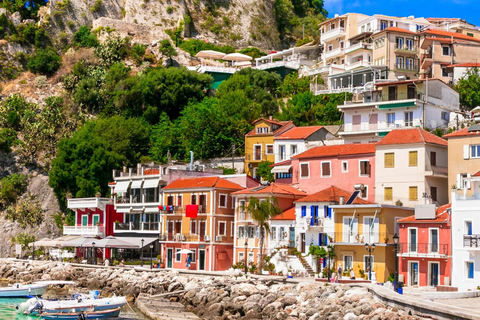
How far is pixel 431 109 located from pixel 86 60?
4580cm

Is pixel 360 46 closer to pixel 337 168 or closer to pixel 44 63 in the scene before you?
pixel 337 168

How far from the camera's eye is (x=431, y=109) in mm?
60469

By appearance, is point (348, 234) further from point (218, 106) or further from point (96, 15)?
point (96, 15)

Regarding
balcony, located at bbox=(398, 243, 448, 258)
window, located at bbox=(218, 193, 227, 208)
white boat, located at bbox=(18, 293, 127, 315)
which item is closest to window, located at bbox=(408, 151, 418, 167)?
balcony, located at bbox=(398, 243, 448, 258)

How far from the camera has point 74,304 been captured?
42062 mm

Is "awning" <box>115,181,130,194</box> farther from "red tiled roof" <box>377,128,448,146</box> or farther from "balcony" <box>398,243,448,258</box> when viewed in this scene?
"balcony" <box>398,243,448,258</box>

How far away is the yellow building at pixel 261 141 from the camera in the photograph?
6612cm

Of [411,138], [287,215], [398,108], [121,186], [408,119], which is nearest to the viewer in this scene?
[411,138]

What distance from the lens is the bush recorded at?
93.1 meters

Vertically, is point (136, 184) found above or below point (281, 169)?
below

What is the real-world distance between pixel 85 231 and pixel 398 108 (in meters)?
28.9

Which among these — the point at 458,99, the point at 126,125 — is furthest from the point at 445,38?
the point at 126,125

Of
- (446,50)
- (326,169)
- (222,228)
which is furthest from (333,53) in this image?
(222,228)

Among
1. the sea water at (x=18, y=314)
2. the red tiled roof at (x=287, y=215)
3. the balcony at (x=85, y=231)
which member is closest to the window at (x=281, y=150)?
the red tiled roof at (x=287, y=215)
